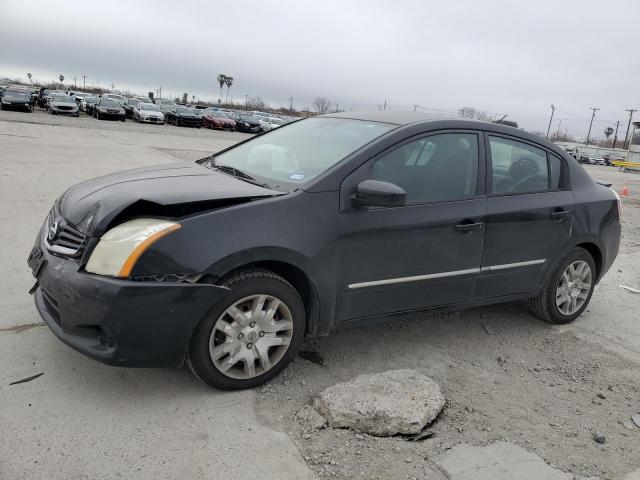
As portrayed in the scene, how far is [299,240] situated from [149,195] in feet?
2.80

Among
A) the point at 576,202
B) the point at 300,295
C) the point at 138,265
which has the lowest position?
the point at 300,295

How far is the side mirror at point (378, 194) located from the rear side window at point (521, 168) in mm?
1086

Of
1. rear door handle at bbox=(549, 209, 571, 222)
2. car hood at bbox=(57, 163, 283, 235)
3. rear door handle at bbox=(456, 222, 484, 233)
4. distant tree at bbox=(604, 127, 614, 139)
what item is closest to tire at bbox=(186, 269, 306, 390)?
car hood at bbox=(57, 163, 283, 235)

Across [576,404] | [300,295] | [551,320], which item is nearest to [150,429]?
[300,295]

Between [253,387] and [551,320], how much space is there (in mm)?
2749

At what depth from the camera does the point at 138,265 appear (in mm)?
2730

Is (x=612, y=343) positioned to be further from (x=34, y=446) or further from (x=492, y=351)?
(x=34, y=446)

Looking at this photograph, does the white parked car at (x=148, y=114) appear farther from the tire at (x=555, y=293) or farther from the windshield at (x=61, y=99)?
the tire at (x=555, y=293)

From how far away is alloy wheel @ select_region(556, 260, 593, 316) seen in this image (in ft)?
15.0

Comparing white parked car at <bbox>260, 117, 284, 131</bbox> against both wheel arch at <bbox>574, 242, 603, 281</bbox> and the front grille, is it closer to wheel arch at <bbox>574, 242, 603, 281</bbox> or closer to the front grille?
wheel arch at <bbox>574, 242, 603, 281</bbox>

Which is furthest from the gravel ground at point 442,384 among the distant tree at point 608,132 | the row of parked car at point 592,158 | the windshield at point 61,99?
the distant tree at point 608,132

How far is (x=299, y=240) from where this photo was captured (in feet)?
10.2

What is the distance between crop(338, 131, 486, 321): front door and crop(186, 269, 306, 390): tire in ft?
1.12

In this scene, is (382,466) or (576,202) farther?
(576,202)
